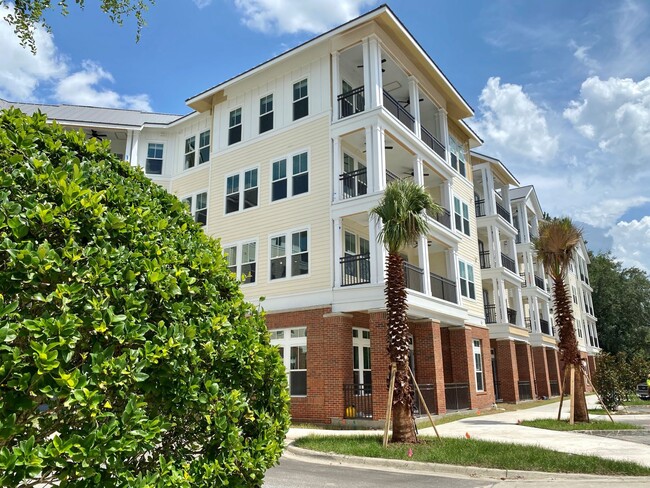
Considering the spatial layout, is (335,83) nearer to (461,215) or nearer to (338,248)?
(338,248)

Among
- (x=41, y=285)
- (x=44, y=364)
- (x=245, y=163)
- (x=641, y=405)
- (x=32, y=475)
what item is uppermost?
(x=245, y=163)

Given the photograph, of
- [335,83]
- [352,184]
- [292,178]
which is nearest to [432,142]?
[335,83]

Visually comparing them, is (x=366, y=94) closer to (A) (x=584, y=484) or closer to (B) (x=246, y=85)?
(B) (x=246, y=85)

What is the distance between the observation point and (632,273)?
66.4m

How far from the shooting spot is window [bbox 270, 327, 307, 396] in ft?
60.8

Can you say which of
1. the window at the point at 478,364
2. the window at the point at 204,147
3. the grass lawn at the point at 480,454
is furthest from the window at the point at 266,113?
the window at the point at 478,364

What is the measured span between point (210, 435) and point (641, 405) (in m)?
30.8

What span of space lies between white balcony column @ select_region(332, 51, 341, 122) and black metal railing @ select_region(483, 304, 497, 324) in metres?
16.7

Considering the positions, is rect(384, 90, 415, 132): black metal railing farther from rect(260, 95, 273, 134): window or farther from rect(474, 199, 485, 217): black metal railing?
rect(474, 199, 485, 217): black metal railing

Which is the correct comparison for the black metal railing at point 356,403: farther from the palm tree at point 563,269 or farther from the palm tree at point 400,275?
the palm tree at point 563,269

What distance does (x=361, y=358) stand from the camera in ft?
63.1

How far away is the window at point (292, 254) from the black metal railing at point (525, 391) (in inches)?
753

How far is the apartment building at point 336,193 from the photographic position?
59.5ft

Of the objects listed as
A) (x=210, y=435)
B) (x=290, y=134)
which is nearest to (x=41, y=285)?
(x=210, y=435)
